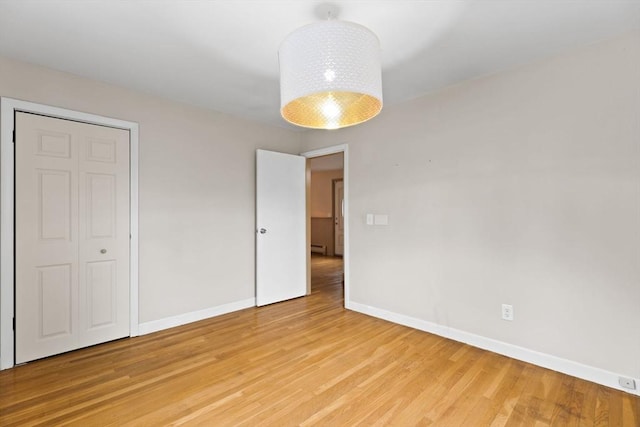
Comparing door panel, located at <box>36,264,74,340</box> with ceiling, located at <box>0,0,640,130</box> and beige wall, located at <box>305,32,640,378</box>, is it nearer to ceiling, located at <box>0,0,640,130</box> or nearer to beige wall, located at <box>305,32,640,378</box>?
ceiling, located at <box>0,0,640,130</box>

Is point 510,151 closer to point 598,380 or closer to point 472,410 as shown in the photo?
point 598,380

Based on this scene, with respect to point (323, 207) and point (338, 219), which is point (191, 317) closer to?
point (338, 219)

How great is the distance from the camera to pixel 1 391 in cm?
203

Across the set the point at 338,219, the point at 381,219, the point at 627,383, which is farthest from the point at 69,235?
the point at 338,219

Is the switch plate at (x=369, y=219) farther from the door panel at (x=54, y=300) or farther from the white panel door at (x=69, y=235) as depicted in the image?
the door panel at (x=54, y=300)

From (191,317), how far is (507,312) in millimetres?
3078

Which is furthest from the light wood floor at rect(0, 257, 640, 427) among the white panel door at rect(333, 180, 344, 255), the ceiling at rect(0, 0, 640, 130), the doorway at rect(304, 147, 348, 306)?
the white panel door at rect(333, 180, 344, 255)

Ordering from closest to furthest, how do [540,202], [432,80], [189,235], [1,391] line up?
[1,391], [540,202], [432,80], [189,235]

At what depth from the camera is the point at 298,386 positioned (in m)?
2.10

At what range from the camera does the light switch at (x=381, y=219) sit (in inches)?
133

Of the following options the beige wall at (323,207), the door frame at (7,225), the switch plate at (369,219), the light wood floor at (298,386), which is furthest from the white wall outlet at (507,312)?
the beige wall at (323,207)

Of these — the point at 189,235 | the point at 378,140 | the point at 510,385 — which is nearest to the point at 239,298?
the point at 189,235

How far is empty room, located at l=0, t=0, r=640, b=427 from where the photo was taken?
1834mm

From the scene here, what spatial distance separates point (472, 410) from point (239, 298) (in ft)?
8.82
